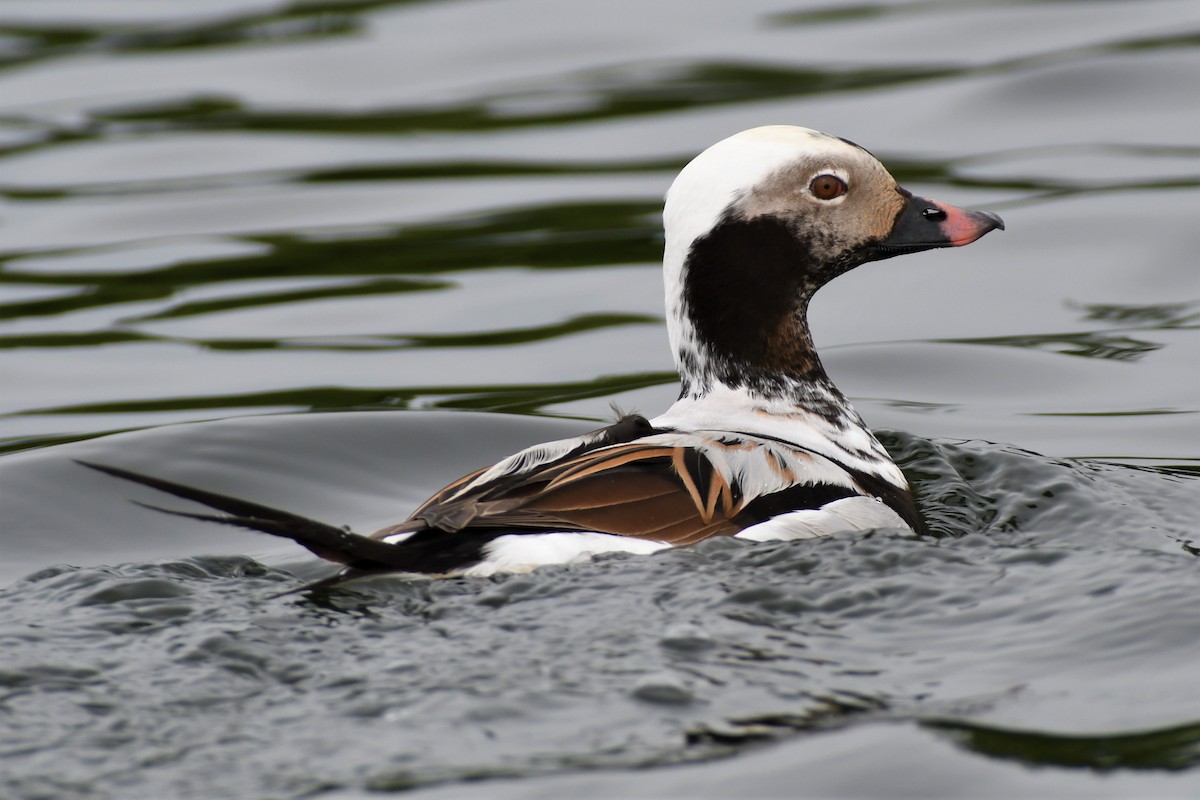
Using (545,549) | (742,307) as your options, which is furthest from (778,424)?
(545,549)

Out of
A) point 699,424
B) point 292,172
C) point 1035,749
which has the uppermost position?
point 292,172

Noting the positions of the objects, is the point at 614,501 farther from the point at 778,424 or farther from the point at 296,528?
the point at 778,424

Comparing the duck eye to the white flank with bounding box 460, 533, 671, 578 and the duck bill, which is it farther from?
the white flank with bounding box 460, 533, 671, 578

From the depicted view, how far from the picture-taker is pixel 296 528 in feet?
12.7

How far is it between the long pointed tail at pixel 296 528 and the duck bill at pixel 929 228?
79.6 inches

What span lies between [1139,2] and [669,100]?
379 cm

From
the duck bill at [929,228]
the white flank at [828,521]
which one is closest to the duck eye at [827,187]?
the duck bill at [929,228]

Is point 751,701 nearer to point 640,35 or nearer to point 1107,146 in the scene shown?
point 1107,146

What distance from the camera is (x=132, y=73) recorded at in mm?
12609

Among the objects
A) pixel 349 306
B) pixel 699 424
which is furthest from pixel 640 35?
pixel 699 424

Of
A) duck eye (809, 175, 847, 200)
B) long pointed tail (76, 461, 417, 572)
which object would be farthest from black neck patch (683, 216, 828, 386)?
long pointed tail (76, 461, 417, 572)

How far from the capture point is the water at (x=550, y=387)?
3.51 m

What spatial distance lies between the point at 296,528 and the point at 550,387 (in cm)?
349

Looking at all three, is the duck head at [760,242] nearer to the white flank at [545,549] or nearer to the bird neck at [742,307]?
the bird neck at [742,307]
